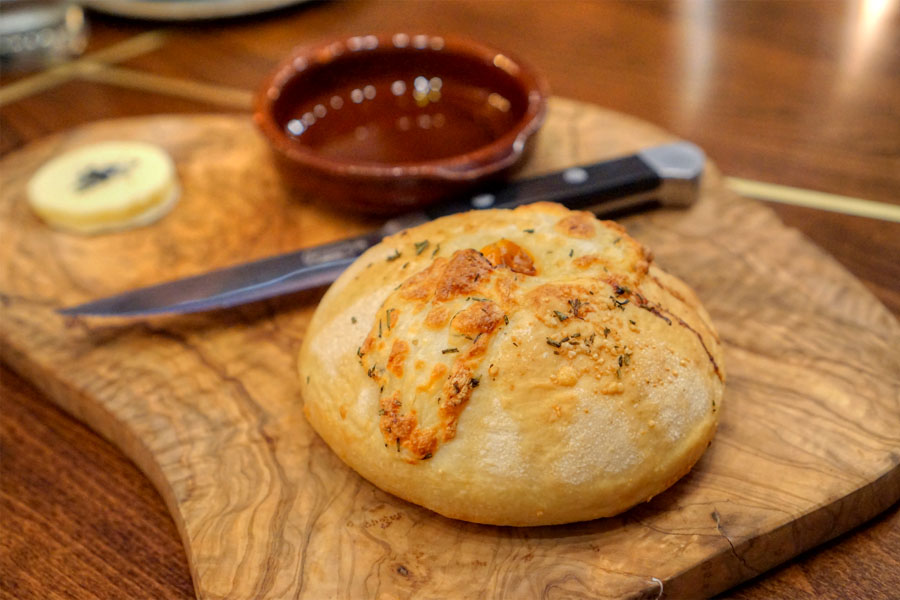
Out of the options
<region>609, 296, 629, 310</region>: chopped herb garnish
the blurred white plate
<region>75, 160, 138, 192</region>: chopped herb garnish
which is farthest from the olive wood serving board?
the blurred white plate

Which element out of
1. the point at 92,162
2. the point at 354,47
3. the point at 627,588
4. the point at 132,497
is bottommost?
the point at 132,497

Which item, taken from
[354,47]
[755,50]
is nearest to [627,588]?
[354,47]

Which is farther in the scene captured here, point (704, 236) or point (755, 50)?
point (755, 50)

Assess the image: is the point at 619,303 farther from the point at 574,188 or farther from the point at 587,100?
the point at 587,100

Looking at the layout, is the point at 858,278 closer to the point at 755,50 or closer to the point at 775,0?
the point at 755,50

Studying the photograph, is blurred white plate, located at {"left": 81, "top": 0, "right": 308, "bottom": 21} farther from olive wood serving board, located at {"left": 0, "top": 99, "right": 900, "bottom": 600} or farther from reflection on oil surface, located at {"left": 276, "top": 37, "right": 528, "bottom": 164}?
olive wood serving board, located at {"left": 0, "top": 99, "right": 900, "bottom": 600}

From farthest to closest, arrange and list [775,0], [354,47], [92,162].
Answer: [775,0]
[354,47]
[92,162]
